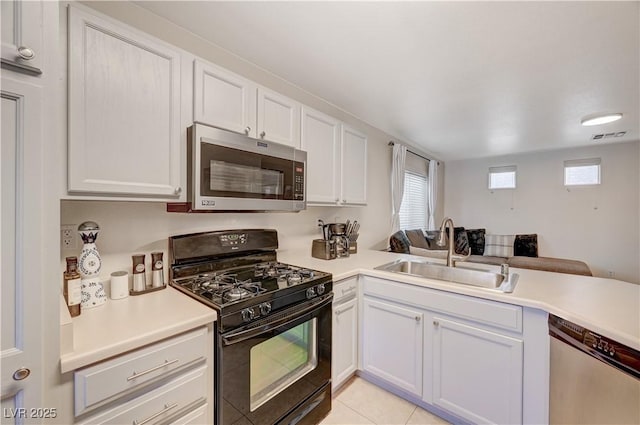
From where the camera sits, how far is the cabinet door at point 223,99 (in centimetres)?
135

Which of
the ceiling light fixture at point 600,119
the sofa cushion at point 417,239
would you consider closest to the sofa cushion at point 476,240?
the sofa cushion at point 417,239

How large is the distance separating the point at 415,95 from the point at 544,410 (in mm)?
2287

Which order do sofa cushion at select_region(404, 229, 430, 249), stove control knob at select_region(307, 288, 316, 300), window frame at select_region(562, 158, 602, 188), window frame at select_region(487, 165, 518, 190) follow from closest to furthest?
1. stove control knob at select_region(307, 288, 316, 300)
2. sofa cushion at select_region(404, 229, 430, 249)
3. window frame at select_region(562, 158, 602, 188)
4. window frame at select_region(487, 165, 518, 190)

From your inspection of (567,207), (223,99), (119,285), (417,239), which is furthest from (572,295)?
(567,207)

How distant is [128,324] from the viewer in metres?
0.99

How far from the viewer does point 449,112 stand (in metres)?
2.72

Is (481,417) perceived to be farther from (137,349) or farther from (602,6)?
(602,6)

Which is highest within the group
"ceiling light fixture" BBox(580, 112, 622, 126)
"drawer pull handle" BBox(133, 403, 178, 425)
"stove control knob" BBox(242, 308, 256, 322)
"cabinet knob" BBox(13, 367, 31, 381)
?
"ceiling light fixture" BBox(580, 112, 622, 126)

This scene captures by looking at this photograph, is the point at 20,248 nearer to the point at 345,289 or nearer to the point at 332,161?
the point at 345,289

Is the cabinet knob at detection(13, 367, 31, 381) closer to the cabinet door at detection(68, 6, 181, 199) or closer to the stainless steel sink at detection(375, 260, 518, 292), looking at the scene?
the cabinet door at detection(68, 6, 181, 199)

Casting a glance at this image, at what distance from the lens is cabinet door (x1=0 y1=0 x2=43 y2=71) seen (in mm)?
675

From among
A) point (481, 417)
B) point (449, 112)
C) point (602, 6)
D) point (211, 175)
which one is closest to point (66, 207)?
point (211, 175)

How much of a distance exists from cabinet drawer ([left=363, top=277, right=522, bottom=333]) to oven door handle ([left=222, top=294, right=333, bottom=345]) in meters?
0.46

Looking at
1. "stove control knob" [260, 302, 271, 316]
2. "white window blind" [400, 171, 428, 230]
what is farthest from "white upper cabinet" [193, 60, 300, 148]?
"white window blind" [400, 171, 428, 230]
